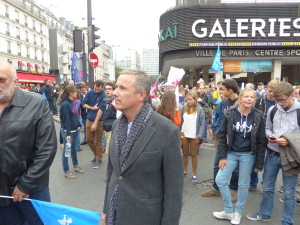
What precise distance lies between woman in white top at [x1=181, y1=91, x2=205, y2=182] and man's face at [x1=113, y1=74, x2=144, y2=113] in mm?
3074

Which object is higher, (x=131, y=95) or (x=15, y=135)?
(x=131, y=95)

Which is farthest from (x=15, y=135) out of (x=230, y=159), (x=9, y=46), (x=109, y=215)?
(x=9, y=46)

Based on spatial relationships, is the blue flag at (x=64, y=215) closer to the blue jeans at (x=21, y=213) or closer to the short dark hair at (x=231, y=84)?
the blue jeans at (x=21, y=213)

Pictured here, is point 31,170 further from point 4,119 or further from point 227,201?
point 227,201

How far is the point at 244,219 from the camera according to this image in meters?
3.33

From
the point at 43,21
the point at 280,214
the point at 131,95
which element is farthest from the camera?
the point at 43,21

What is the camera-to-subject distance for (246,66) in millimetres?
26656

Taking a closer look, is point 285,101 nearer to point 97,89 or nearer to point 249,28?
point 97,89

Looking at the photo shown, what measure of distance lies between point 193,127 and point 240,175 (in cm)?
162

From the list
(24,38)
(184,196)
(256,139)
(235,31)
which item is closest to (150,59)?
(24,38)

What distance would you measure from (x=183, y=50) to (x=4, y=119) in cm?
2473

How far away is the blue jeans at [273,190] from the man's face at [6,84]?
10.1ft

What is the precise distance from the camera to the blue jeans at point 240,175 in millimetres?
3150

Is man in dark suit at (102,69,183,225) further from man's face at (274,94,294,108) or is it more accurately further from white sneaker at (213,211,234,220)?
white sneaker at (213,211,234,220)
